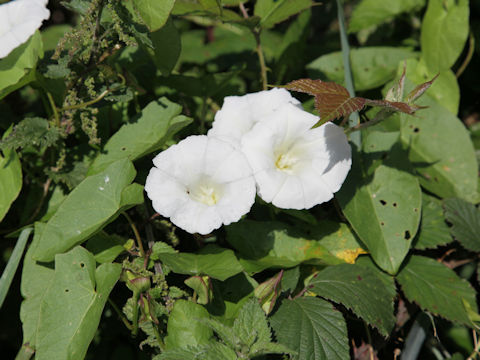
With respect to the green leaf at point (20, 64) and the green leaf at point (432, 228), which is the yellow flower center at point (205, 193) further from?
the green leaf at point (432, 228)

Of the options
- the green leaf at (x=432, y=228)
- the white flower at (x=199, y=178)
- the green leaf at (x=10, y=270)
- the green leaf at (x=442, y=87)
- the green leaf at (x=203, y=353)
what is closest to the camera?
the green leaf at (x=203, y=353)

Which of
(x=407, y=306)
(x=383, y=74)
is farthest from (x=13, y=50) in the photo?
(x=407, y=306)

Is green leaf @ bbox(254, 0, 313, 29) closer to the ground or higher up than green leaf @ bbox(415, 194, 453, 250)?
higher up

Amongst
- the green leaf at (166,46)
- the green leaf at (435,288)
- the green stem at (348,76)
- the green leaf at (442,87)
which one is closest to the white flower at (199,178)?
the green leaf at (166,46)

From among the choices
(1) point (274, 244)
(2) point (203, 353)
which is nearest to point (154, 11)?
(1) point (274, 244)

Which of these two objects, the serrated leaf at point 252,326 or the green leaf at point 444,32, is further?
the green leaf at point 444,32

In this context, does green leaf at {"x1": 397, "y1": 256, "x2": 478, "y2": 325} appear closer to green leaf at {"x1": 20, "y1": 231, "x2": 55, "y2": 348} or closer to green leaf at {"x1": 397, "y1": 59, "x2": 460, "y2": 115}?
green leaf at {"x1": 397, "y1": 59, "x2": 460, "y2": 115}

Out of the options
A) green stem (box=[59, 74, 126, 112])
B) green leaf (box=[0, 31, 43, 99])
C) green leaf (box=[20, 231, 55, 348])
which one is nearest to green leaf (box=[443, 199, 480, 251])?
green stem (box=[59, 74, 126, 112])
